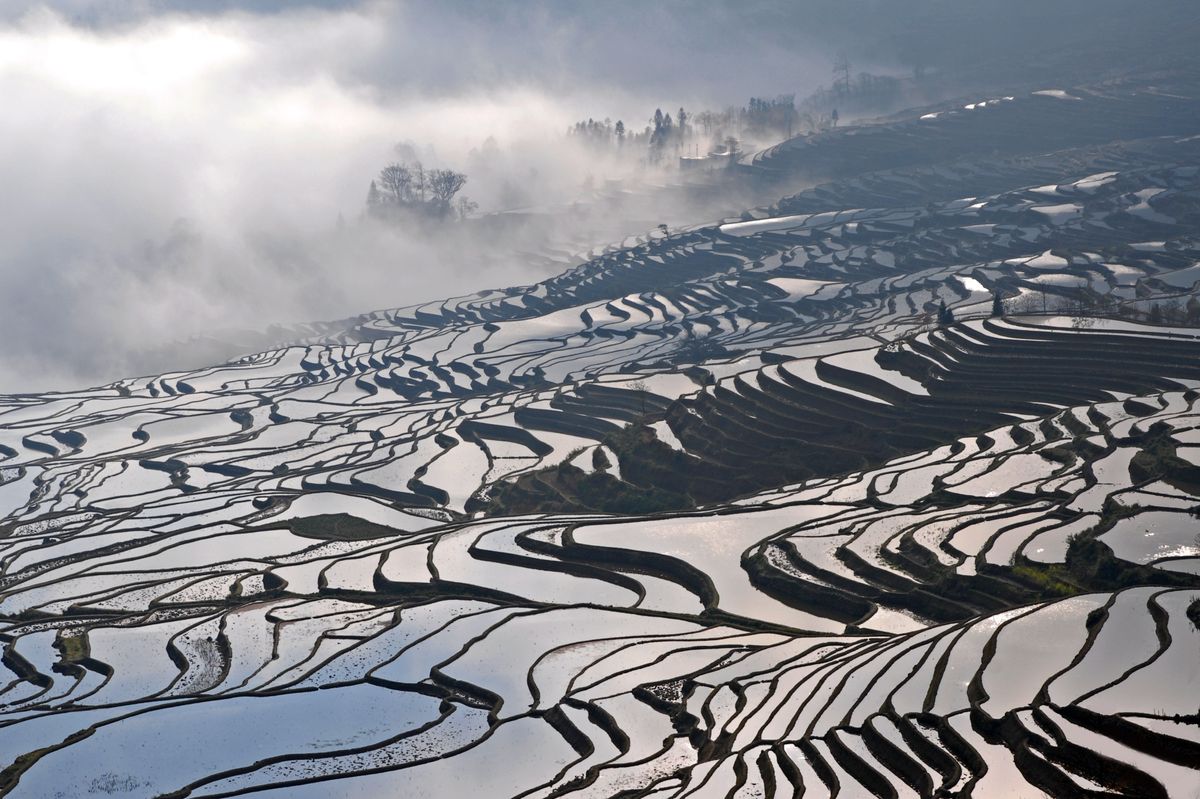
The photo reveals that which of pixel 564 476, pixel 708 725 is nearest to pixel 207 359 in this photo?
pixel 564 476

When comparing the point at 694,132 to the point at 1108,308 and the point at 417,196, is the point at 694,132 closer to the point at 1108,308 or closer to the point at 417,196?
the point at 417,196

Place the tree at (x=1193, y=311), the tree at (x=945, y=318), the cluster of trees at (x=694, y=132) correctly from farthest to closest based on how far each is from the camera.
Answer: the cluster of trees at (x=694, y=132)
the tree at (x=945, y=318)
the tree at (x=1193, y=311)

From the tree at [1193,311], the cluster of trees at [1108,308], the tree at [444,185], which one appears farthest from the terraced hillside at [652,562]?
the tree at [444,185]

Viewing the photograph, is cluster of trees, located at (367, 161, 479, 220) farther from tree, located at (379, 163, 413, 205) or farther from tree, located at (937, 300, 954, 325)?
tree, located at (937, 300, 954, 325)

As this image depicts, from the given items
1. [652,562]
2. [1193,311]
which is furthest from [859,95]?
[652,562]

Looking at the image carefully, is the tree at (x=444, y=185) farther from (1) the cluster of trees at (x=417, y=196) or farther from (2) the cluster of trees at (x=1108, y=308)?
(2) the cluster of trees at (x=1108, y=308)

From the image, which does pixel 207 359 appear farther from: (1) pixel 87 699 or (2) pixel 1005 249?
(1) pixel 87 699

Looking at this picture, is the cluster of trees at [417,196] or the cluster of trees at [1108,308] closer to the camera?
the cluster of trees at [1108,308]

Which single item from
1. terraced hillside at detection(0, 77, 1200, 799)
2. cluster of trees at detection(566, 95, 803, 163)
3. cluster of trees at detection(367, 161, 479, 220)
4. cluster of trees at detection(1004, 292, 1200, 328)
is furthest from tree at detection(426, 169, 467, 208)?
cluster of trees at detection(1004, 292, 1200, 328)
